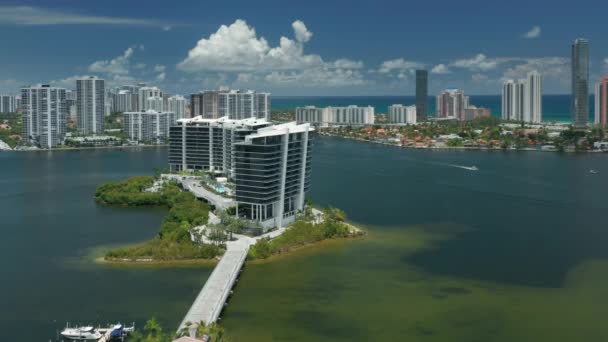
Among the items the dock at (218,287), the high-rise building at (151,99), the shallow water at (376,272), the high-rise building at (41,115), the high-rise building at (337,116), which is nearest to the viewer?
the dock at (218,287)

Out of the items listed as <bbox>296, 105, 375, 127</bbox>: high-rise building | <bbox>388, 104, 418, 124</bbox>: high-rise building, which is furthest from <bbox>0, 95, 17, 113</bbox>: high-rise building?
<bbox>388, 104, 418, 124</bbox>: high-rise building

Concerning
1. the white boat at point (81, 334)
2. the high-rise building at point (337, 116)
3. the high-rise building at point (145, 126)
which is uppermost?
the high-rise building at point (337, 116)

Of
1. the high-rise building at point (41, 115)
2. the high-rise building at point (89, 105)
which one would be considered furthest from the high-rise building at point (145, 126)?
the high-rise building at point (41, 115)

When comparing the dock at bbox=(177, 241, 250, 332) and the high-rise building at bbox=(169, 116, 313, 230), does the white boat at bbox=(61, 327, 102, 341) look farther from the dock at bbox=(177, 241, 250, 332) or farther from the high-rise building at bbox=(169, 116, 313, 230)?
the high-rise building at bbox=(169, 116, 313, 230)

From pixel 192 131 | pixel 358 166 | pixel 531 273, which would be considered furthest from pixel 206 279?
pixel 358 166

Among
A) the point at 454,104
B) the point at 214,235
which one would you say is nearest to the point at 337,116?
the point at 454,104

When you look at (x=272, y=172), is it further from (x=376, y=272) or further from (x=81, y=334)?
(x=81, y=334)

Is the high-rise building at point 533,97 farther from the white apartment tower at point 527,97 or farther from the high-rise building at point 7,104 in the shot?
the high-rise building at point 7,104
